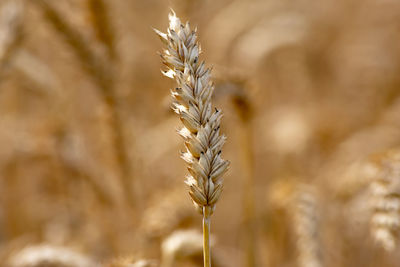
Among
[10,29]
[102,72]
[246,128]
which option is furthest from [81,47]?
[246,128]

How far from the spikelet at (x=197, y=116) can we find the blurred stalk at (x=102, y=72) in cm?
106

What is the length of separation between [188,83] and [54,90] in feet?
6.63

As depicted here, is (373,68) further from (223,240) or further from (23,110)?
(23,110)

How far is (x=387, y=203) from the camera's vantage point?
145cm

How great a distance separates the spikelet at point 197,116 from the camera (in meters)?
0.94

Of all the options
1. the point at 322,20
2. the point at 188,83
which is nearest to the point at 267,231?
the point at 188,83

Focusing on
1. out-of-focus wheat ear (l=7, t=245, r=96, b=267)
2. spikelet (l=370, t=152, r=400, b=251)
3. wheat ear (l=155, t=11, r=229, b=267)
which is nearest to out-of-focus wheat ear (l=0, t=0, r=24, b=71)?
out-of-focus wheat ear (l=7, t=245, r=96, b=267)

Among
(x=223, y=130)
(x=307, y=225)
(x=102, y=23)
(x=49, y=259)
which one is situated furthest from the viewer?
(x=223, y=130)

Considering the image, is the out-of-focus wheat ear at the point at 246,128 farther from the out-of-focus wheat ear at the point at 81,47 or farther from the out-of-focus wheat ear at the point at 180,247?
the out-of-focus wheat ear at the point at 180,247

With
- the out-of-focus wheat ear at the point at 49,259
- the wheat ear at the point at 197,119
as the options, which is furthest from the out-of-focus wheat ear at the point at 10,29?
the wheat ear at the point at 197,119

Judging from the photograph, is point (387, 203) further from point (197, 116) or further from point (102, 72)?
point (102, 72)

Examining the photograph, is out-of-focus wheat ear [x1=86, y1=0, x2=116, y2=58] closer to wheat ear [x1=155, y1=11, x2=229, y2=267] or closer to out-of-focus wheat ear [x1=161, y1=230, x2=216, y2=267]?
out-of-focus wheat ear [x1=161, y1=230, x2=216, y2=267]

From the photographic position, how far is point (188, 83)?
93 cm

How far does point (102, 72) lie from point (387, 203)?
1.19 metres
